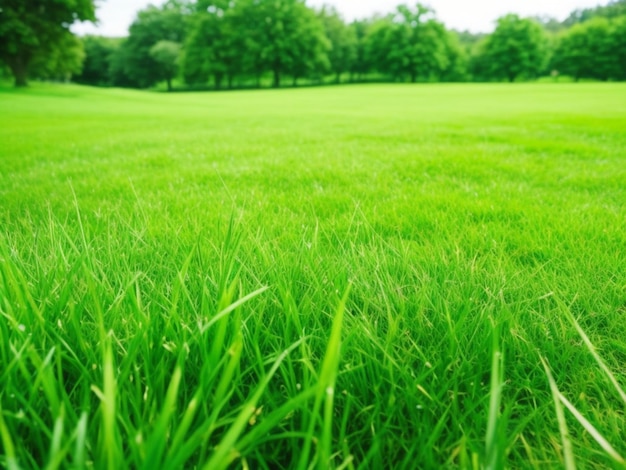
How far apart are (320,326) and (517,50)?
81.0 m

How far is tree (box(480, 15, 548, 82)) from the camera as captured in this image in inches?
2645

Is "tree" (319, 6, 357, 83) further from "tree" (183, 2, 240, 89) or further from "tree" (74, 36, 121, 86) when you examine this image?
"tree" (74, 36, 121, 86)

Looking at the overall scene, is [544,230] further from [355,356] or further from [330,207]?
[355,356]

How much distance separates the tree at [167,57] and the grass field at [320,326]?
242 ft

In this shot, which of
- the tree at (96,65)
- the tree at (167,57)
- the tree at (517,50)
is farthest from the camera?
the tree at (96,65)

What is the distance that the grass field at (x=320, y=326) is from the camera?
0.73 metres

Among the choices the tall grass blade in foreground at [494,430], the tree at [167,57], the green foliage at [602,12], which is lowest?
the tall grass blade in foreground at [494,430]

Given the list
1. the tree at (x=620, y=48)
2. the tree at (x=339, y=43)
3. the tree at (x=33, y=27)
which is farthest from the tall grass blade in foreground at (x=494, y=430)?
the tree at (x=620, y=48)

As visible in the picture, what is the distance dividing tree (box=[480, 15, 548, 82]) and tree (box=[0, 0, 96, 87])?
202 ft

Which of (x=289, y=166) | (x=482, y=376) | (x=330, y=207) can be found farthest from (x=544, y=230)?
(x=289, y=166)

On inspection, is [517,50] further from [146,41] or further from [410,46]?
[146,41]

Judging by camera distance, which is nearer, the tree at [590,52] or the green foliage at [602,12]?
the tree at [590,52]

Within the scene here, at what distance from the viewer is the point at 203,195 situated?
310cm

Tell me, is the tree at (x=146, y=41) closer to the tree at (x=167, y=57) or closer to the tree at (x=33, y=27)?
the tree at (x=167, y=57)
